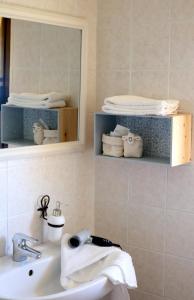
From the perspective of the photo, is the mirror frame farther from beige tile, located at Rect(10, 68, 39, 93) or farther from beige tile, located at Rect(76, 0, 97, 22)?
beige tile, located at Rect(10, 68, 39, 93)

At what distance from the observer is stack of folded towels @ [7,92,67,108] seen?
2.33 meters

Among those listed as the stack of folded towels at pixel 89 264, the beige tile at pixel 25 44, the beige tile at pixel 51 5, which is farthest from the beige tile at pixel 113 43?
the stack of folded towels at pixel 89 264

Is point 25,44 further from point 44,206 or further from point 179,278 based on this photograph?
point 179,278

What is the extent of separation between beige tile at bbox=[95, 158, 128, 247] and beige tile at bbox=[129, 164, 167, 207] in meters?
0.07

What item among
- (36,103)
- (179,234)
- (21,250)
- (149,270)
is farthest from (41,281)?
(36,103)

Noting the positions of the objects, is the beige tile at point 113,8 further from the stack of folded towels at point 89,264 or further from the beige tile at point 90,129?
the stack of folded towels at point 89,264

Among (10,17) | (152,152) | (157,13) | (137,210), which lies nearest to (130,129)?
(152,152)

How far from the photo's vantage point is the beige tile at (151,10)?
2.49m

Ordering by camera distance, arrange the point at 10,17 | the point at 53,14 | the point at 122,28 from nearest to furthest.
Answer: the point at 10,17 < the point at 53,14 < the point at 122,28

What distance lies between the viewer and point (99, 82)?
2764 millimetres

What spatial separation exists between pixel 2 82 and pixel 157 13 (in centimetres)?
86

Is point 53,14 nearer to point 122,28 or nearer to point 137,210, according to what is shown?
point 122,28

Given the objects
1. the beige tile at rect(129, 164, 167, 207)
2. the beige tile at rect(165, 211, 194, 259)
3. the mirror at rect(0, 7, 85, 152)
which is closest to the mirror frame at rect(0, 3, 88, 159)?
the mirror at rect(0, 7, 85, 152)

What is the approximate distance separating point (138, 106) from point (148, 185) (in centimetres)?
46
